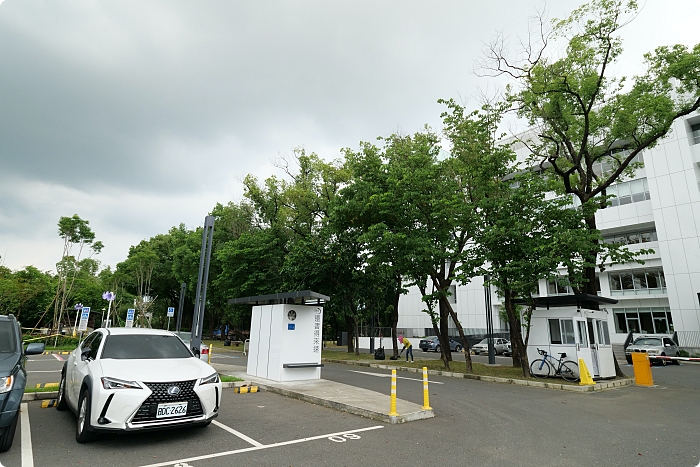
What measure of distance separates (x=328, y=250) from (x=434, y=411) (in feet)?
52.0

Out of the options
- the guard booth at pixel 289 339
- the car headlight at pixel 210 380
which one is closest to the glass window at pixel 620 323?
the guard booth at pixel 289 339

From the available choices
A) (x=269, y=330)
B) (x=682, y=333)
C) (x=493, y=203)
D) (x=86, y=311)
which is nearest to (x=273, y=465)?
(x=269, y=330)


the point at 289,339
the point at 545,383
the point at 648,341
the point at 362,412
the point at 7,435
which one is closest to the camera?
the point at 7,435

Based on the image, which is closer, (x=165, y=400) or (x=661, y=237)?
(x=165, y=400)

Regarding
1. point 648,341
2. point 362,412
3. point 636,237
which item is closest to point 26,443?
point 362,412

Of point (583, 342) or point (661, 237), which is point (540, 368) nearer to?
point (583, 342)

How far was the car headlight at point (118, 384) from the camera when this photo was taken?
551 cm

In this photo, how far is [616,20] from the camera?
1561 cm

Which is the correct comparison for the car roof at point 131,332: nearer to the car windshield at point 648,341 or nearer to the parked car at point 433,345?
the car windshield at point 648,341

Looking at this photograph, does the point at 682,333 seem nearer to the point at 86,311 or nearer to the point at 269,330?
the point at 269,330

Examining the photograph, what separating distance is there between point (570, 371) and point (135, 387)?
552 inches

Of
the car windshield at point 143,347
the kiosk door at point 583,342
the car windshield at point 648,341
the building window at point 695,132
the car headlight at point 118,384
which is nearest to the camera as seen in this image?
the car headlight at point 118,384

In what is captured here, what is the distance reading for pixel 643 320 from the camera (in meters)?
35.2

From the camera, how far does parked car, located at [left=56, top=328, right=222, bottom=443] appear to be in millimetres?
5414
